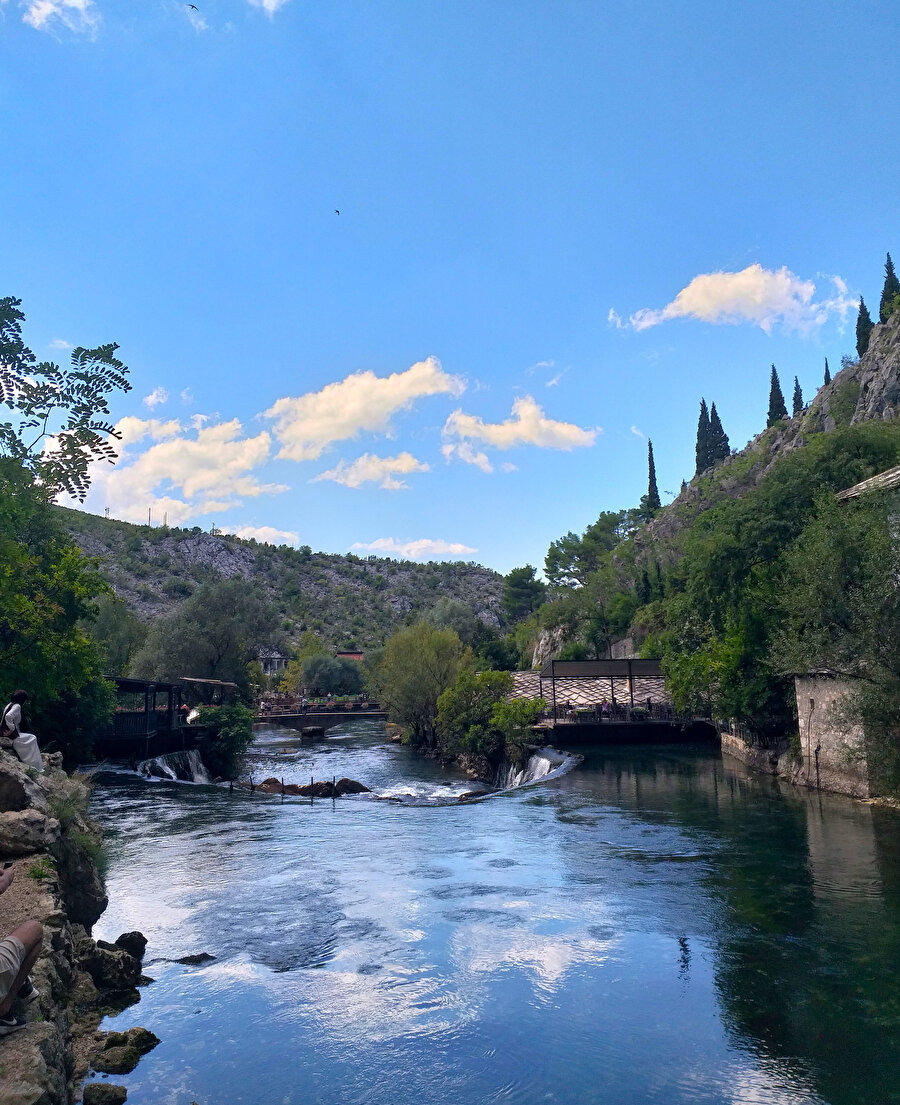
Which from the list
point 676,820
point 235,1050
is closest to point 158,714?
point 676,820

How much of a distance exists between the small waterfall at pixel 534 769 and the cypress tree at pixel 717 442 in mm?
96167

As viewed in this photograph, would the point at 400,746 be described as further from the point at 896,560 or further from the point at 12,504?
the point at 12,504

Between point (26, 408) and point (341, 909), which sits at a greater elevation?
point (26, 408)

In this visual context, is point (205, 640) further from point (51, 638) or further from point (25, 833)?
point (25, 833)

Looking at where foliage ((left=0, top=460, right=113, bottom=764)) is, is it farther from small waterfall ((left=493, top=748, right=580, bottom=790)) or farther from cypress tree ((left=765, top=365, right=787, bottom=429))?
cypress tree ((left=765, top=365, right=787, bottom=429))

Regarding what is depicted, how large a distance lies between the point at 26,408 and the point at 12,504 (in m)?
2.13

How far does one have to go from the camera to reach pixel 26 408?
30.3 feet

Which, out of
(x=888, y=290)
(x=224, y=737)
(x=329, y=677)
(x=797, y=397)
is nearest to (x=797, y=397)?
(x=797, y=397)

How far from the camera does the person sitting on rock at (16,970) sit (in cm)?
751

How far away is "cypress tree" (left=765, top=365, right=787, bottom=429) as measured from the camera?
12100cm

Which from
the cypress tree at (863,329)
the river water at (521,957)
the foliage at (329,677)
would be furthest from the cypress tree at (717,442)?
the river water at (521,957)

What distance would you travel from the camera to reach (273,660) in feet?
403

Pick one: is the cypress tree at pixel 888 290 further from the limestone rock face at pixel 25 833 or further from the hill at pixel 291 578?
the limestone rock face at pixel 25 833

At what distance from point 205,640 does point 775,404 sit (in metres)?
91.9
